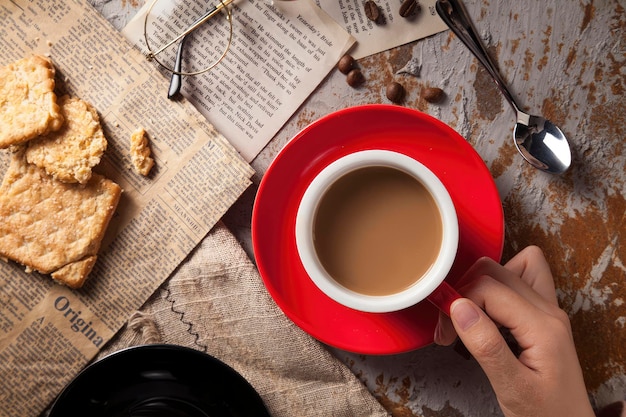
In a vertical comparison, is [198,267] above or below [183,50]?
below

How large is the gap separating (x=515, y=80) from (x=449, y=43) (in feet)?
0.49

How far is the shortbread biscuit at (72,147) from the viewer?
3.49 ft

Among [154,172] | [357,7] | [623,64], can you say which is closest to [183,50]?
[154,172]

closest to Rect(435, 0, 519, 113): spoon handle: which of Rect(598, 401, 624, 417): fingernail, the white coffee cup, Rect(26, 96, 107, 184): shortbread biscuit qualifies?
the white coffee cup

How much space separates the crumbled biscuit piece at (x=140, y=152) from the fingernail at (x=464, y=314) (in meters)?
0.63

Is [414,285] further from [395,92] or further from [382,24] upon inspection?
[382,24]

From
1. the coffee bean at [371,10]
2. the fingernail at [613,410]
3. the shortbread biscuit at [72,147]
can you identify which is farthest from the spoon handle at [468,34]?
the shortbread biscuit at [72,147]

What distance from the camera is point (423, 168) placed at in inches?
35.2

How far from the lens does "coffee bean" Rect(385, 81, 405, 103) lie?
1.09m

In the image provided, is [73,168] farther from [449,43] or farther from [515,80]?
[515,80]

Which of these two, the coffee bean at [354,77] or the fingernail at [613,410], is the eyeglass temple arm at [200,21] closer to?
the coffee bean at [354,77]

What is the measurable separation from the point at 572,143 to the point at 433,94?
29 cm

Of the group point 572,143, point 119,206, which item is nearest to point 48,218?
point 119,206

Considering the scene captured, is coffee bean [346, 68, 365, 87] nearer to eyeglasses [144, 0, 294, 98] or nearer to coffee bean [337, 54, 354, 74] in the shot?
coffee bean [337, 54, 354, 74]
